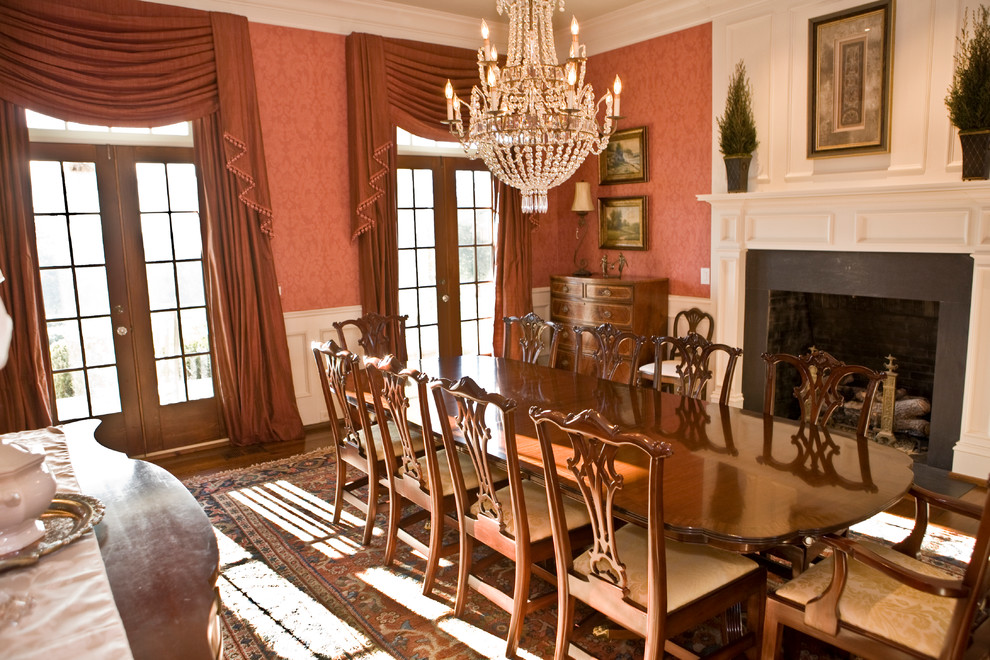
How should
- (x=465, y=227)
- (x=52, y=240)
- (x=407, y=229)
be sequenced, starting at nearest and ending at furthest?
(x=52, y=240) → (x=407, y=229) → (x=465, y=227)

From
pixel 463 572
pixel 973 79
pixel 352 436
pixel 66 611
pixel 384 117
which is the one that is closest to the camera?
pixel 66 611

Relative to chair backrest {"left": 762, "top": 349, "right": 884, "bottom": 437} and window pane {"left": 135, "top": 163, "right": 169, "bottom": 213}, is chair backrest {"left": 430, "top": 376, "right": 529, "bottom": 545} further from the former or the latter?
window pane {"left": 135, "top": 163, "right": 169, "bottom": 213}

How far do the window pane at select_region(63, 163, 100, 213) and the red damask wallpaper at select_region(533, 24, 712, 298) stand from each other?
13.6 ft

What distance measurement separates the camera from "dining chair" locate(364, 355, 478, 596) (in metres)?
2.87

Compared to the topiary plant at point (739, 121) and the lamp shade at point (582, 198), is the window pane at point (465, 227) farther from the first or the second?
the topiary plant at point (739, 121)

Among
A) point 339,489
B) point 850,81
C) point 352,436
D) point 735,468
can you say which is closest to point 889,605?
point 735,468

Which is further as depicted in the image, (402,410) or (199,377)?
Result: (199,377)

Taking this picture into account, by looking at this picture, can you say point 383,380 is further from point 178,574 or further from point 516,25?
point 516,25

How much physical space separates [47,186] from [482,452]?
3.70 meters

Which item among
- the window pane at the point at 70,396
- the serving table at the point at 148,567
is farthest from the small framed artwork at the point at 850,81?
the window pane at the point at 70,396

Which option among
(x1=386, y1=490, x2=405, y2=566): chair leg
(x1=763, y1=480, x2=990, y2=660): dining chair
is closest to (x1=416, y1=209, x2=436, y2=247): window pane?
(x1=386, y1=490, x2=405, y2=566): chair leg

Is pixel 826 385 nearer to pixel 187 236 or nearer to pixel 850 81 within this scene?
pixel 850 81

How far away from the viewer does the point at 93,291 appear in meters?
4.63

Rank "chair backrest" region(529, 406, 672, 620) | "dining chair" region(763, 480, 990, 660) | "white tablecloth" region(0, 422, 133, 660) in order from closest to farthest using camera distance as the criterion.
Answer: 1. "white tablecloth" region(0, 422, 133, 660)
2. "dining chair" region(763, 480, 990, 660)
3. "chair backrest" region(529, 406, 672, 620)
